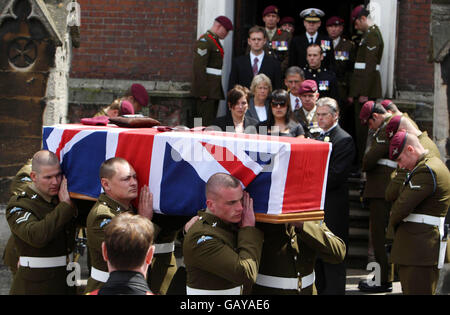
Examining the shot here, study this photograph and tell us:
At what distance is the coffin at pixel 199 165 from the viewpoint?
3.72 metres

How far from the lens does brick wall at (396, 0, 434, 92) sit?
28.0ft

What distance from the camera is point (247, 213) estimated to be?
144 inches

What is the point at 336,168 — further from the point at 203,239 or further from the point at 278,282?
Answer: the point at 203,239

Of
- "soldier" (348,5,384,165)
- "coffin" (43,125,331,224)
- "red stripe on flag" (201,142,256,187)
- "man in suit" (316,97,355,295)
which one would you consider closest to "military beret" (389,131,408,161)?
"man in suit" (316,97,355,295)

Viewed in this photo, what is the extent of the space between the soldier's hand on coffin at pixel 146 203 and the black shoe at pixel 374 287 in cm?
304

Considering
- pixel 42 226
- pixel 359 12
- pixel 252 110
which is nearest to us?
pixel 42 226

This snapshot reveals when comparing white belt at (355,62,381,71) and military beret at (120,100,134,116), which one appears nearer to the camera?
military beret at (120,100,134,116)

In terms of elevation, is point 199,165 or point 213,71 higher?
point 213,71

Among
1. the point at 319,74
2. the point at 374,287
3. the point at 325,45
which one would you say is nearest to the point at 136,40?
the point at 325,45

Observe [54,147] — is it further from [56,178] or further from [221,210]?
[221,210]

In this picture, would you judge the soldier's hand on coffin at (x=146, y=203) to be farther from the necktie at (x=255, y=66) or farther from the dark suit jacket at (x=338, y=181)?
the necktie at (x=255, y=66)

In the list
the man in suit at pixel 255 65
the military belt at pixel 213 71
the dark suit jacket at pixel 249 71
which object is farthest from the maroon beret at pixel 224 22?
the military belt at pixel 213 71

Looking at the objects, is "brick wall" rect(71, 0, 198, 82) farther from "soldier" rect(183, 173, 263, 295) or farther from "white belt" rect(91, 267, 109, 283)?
"soldier" rect(183, 173, 263, 295)

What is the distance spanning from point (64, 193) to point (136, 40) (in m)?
4.95
